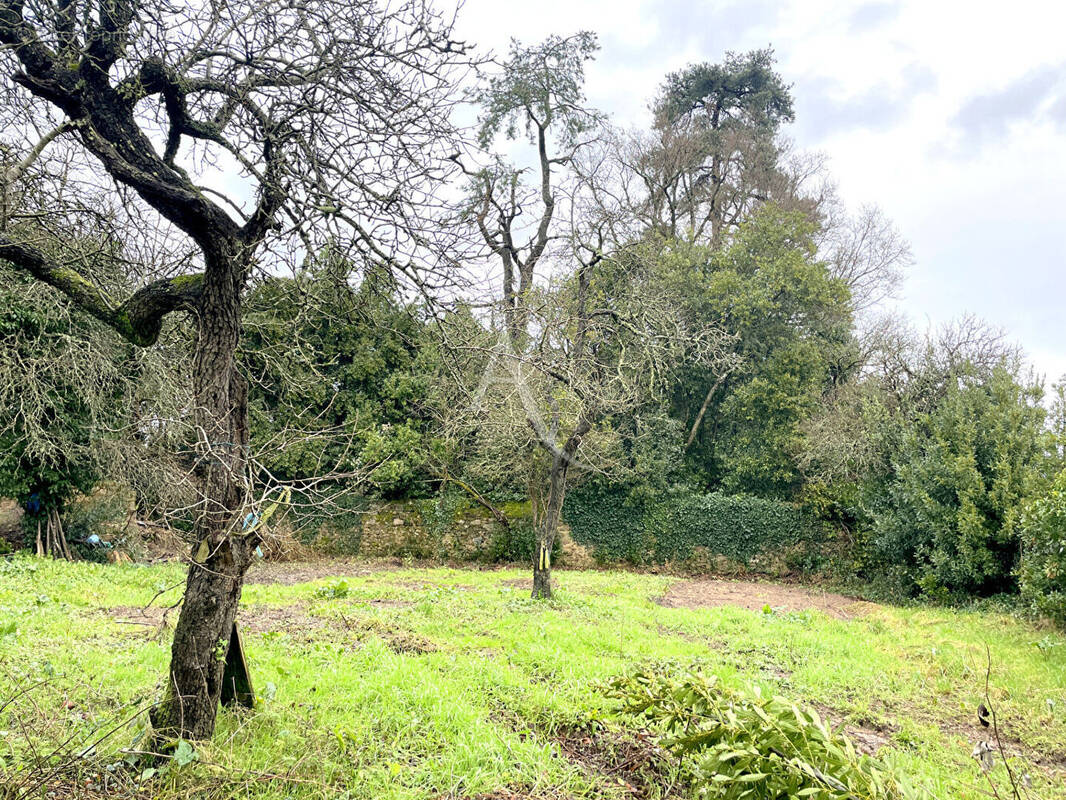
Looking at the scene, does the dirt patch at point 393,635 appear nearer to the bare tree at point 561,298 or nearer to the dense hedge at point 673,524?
the bare tree at point 561,298

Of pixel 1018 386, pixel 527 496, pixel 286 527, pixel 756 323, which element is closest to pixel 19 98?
pixel 286 527

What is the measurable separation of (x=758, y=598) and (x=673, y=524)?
4688mm

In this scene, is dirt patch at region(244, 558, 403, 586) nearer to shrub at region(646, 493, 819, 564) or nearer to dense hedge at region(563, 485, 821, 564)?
dense hedge at region(563, 485, 821, 564)

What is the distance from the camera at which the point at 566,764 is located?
366 centimetres

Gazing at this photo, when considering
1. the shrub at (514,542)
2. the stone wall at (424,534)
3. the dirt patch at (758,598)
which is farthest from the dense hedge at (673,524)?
the dirt patch at (758,598)

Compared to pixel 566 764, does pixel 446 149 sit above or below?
above

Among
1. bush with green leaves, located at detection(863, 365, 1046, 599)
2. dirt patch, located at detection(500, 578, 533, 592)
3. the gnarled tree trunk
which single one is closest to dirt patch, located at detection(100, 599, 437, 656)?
the gnarled tree trunk

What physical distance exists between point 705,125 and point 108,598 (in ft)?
77.5

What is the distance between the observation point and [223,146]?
13.1 ft

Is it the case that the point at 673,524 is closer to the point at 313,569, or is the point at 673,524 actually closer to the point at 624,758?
the point at 313,569

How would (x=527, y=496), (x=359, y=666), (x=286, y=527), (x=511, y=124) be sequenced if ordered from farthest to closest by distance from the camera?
1. (x=511, y=124)
2. (x=527, y=496)
3. (x=286, y=527)
4. (x=359, y=666)

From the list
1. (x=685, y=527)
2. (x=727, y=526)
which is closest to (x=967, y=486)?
(x=727, y=526)

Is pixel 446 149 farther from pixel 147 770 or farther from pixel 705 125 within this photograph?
pixel 705 125

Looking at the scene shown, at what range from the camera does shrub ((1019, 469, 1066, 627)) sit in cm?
845
